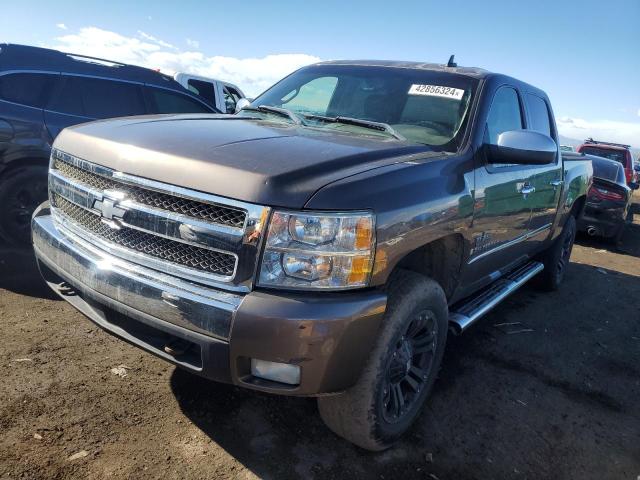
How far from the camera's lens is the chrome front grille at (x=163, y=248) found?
6.89 ft

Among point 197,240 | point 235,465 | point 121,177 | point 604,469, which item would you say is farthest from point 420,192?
point 604,469

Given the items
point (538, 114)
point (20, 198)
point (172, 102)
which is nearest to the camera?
point (538, 114)

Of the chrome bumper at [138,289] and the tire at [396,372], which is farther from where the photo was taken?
the tire at [396,372]

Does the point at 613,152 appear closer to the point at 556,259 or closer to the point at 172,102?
the point at 556,259

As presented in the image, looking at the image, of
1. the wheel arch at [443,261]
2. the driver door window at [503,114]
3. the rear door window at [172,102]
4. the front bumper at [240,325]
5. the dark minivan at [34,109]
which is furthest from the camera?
the rear door window at [172,102]

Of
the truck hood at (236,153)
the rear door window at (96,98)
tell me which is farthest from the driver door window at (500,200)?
A: the rear door window at (96,98)

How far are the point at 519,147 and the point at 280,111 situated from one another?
153 centimetres

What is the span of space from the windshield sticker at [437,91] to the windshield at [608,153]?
11.7 m

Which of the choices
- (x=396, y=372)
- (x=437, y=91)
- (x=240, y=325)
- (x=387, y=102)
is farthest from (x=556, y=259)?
(x=240, y=325)

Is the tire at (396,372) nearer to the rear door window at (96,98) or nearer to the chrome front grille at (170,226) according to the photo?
the chrome front grille at (170,226)

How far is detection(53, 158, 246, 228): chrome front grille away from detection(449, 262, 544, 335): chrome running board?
5.45ft

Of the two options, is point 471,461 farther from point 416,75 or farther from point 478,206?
point 416,75

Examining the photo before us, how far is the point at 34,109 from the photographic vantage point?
493 centimetres

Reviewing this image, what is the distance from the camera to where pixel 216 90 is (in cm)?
1134
